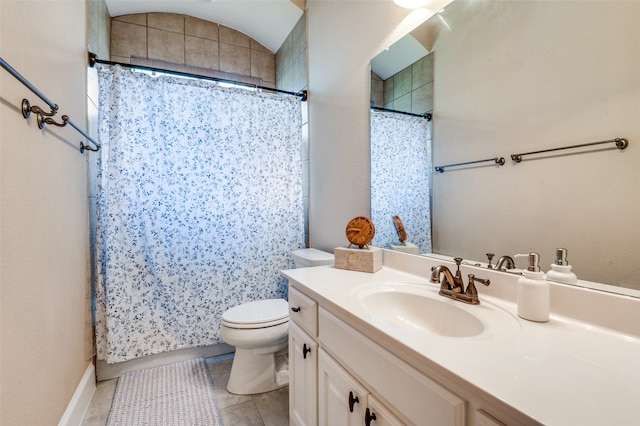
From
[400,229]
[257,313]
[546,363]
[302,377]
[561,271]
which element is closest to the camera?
[546,363]

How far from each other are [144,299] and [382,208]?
65.5 inches

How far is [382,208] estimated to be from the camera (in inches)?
61.1

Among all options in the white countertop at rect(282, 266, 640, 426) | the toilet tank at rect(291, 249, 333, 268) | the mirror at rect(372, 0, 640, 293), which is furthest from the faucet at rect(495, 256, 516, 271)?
the toilet tank at rect(291, 249, 333, 268)

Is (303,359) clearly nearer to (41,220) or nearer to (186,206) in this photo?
(41,220)

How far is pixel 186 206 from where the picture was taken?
2.02m

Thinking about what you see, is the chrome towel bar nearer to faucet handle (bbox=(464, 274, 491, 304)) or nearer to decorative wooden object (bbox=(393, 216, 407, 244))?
faucet handle (bbox=(464, 274, 491, 304))

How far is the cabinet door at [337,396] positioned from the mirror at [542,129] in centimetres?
63

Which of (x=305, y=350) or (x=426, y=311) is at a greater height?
(x=426, y=311)

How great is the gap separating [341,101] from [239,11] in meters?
1.52

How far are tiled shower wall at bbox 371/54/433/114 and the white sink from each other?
0.79 metres

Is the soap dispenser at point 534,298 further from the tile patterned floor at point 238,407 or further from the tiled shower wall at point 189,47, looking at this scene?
the tiled shower wall at point 189,47

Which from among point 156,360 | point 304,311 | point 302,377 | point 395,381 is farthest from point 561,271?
point 156,360

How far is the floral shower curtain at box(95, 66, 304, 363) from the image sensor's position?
6.08ft

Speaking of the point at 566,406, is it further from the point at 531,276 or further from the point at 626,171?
the point at 626,171
